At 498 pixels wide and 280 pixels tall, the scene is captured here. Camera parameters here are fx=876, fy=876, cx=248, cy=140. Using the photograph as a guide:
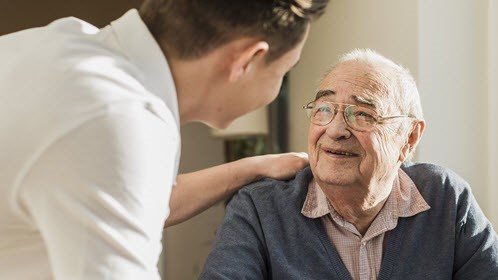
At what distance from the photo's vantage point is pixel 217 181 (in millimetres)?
2232

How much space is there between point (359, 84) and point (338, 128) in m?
0.13

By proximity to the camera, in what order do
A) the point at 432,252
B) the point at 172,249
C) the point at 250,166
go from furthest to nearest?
→ the point at 172,249 < the point at 250,166 < the point at 432,252

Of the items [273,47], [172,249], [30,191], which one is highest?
[273,47]

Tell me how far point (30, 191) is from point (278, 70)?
388mm

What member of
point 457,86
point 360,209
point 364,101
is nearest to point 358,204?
point 360,209

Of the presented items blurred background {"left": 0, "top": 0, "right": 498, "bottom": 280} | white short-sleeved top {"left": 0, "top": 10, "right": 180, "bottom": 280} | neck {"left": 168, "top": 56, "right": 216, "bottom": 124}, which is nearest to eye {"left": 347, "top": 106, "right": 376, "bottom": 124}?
blurred background {"left": 0, "top": 0, "right": 498, "bottom": 280}

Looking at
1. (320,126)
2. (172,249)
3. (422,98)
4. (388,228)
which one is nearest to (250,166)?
(320,126)

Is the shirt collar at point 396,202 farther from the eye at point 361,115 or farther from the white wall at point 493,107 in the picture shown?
the white wall at point 493,107

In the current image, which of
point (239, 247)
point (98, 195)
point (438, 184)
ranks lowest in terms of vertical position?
point (239, 247)

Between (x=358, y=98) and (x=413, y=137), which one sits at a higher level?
(x=358, y=98)

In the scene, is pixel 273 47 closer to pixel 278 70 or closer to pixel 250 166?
pixel 278 70

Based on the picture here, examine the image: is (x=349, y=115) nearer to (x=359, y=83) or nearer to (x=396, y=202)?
(x=359, y=83)

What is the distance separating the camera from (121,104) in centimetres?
94

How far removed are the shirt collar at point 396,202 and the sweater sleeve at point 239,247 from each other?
0.14 meters
